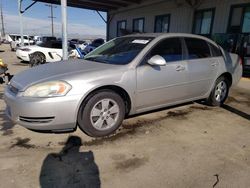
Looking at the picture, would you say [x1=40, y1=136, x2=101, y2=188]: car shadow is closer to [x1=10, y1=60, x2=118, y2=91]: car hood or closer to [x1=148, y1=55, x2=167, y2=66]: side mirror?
[x1=10, y1=60, x2=118, y2=91]: car hood

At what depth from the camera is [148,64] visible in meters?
3.67

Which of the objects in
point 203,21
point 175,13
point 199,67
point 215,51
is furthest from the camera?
point 175,13

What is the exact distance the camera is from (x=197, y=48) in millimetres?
Answer: 4484

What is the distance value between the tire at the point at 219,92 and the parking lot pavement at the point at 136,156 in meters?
0.84

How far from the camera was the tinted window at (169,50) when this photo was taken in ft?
12.8

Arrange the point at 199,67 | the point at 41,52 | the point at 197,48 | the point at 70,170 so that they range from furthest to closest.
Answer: the point at 41,52 → the point at 197,48 → the point at 199,67 → the point at 70,170

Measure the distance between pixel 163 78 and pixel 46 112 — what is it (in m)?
1.92

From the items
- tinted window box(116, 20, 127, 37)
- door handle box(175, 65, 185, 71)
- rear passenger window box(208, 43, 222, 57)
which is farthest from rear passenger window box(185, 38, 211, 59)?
tinted window box(116, 20, 127, 37)

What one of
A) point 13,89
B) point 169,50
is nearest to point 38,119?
point 13,89

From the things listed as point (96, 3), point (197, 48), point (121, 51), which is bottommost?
point (121, 51)

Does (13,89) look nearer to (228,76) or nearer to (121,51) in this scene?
(121,51)

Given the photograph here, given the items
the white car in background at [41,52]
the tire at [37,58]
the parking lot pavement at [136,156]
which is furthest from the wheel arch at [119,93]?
the white car in background at [41,52]

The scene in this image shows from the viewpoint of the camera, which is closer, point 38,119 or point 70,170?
point 70,170

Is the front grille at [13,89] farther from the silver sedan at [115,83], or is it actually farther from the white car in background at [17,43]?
the white car in background at [17,43]
